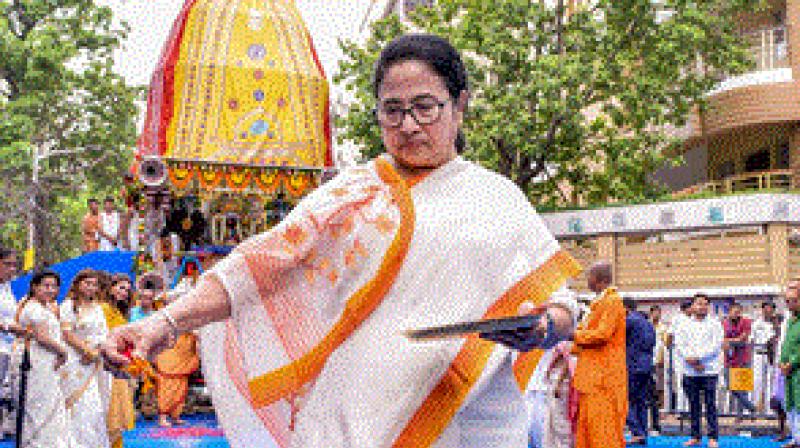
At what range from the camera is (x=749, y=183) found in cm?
2430

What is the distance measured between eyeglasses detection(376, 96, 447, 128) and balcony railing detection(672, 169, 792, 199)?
1979 cm

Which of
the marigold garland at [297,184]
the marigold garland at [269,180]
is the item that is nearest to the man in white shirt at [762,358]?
the marigold garland at [297,184]

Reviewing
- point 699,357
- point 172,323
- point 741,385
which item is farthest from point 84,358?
point 741,385

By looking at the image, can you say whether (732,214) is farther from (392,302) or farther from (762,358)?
(392,302)

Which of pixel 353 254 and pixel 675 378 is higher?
pixel 353 254

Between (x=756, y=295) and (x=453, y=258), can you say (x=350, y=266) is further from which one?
(x=756, y=295)

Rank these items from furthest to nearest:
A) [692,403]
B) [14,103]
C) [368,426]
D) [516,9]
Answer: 1. [14,103]
2. [516,9]
3. [692,403]
4. [368,426]

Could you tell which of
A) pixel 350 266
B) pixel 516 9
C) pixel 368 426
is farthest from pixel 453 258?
pixel 516 9

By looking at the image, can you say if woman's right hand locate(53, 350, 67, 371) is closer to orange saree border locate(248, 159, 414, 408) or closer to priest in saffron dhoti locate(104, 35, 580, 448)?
priest in saffron dhoti locate(104, 35, 580, 448)

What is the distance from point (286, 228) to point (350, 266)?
0.57 feet

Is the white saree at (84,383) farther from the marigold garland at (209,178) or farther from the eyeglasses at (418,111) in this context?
the eyeglasses at (418,111)

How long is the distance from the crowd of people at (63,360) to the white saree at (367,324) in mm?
5702

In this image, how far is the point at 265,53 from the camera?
15641mm

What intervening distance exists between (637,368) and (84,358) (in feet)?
19.1
